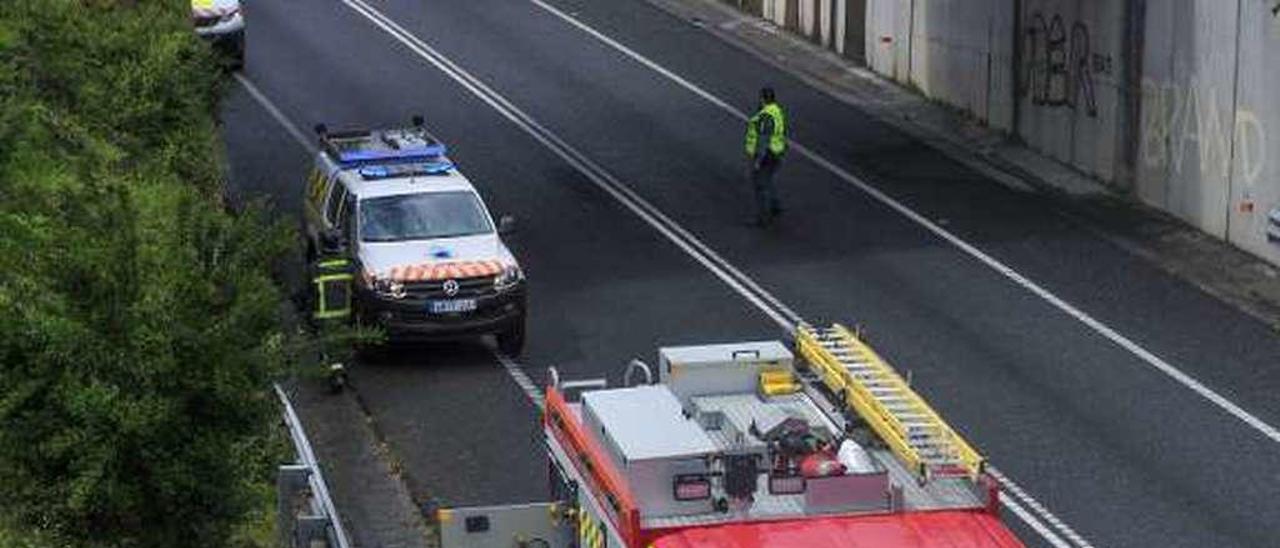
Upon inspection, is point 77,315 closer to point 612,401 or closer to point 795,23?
point 612,401

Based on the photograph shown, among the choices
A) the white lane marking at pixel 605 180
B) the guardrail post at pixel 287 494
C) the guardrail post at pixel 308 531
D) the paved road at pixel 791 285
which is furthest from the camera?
the white lane marking at pixel 605 180

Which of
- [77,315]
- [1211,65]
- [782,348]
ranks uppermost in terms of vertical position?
[77,315]

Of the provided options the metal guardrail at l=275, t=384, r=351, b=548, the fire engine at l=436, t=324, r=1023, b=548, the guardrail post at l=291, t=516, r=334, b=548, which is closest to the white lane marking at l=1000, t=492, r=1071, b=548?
the fire engine at l=436, t=324, r=1023, b=548

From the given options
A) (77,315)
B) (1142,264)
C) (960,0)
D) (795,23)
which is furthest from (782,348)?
(795,23)

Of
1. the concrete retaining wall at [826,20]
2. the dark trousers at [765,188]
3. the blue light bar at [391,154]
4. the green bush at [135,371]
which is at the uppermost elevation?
the green bush at [135,371]

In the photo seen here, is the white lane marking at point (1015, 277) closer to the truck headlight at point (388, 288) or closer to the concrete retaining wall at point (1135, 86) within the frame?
the concrete retaining wall at point (1135, 86)

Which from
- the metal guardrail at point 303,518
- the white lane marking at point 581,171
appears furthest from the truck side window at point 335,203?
the metal guardrail at point 303,518

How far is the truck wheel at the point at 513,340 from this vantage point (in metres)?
25.7

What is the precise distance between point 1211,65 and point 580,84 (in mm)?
13643

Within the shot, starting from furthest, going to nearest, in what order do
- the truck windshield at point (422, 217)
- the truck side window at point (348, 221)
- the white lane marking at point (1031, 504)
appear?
the truck side window at point (348, 221), the truck windshield at point (422, 217), the white lane marking at point (1031, 504)

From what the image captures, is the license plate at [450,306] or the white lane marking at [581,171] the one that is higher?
the license plate at [450,306]

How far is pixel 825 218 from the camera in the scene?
3281 centimetres

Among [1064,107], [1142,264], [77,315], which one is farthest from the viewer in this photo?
[1064,107]

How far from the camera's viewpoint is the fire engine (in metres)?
13.3
